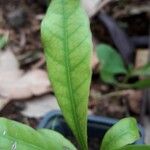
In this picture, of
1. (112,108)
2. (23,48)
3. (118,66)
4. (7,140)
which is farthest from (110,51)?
(7,140)

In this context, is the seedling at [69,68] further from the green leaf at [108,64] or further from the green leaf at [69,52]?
the green leaf at [108,64]

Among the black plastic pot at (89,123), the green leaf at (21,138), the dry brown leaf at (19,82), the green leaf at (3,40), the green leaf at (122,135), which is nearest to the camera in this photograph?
the green leaf at (21,138)

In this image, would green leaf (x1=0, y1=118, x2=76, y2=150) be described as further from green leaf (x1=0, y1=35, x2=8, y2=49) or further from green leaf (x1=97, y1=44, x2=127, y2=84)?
green leaf (x1=0, y1=35, x2=8, y2=49)

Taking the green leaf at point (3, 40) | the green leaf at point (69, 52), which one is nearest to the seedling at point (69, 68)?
the green leaf at point (69, 52)

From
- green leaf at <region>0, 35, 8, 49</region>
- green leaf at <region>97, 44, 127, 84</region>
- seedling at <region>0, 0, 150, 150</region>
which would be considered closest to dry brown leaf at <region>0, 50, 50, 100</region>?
green leaf at <region>0, 35, 8, 49</region>

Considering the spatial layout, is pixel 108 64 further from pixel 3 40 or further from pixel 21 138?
pixel 21 138

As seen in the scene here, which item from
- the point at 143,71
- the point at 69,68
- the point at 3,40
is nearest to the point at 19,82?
the point at 3,40

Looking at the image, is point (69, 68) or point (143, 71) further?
point (143, 71)
